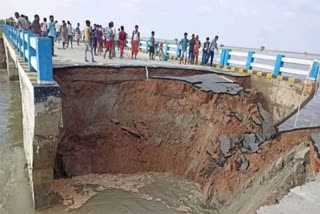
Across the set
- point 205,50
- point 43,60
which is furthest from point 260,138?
point 205,50

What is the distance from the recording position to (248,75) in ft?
33.1

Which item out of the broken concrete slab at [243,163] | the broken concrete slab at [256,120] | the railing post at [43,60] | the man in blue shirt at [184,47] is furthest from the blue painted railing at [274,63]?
the railing post at [43,60]

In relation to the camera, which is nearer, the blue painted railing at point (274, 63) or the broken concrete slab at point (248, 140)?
the broken concrete slab at point (248, 140)

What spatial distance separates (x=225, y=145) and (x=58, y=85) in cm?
441

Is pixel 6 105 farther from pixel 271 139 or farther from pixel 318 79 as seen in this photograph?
pixel 318 79

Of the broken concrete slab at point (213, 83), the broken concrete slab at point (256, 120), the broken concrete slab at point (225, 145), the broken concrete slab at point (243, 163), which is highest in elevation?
the broken concrete slab at point (213, 83)

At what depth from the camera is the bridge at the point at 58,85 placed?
18.1ft

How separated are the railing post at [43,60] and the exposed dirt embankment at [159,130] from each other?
2292 mm

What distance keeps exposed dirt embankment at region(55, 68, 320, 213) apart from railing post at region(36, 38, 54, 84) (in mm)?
2292

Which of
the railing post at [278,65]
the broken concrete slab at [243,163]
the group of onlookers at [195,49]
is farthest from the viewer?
the group of onlookers at [195,49]

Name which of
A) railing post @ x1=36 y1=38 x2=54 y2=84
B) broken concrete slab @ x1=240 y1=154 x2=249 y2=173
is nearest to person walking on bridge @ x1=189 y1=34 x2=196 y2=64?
broken concrete slab @ x1=240 y1=154 x2=249 y2=173

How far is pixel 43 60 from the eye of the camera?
18.0 feet

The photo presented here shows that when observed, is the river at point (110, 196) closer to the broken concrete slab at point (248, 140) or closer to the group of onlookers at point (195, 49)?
the broken concrete slab at point (248, 140)

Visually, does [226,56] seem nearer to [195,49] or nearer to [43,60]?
[195,49]
